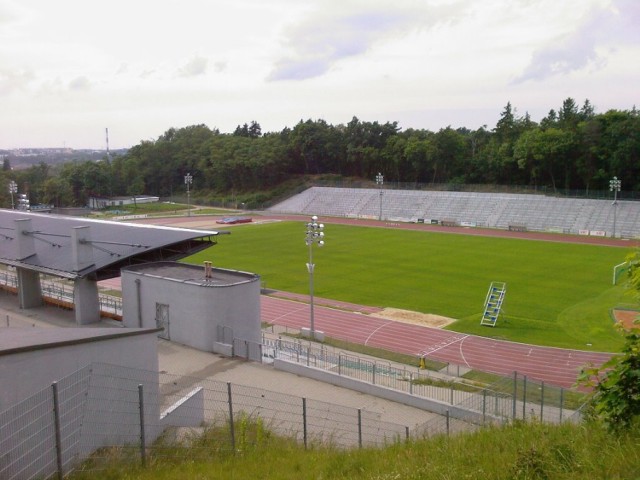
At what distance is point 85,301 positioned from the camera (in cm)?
2291

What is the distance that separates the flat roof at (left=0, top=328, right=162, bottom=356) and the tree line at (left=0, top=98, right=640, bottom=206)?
74.8 meters

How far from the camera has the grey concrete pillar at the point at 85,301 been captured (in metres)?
22.7

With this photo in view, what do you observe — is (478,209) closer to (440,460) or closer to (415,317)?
(415,317)

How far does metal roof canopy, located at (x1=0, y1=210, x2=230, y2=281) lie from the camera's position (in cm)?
2331

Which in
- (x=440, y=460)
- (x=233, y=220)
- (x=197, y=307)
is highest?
(x=440, y=460)

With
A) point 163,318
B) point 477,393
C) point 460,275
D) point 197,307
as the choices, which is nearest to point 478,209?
point 460,275

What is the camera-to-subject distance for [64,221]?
27609 millimetres

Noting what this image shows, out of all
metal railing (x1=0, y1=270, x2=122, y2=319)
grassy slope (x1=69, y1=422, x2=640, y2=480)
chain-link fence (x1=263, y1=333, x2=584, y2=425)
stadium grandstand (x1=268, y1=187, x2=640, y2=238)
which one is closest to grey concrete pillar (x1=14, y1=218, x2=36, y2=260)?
metal railing (x1=0, y1=270, x2=122, y2=319)

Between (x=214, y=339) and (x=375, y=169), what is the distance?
8649 centimetres

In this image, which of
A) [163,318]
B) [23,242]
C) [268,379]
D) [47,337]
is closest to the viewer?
[47,337]

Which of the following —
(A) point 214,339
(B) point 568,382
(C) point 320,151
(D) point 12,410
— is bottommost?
(B) point 568,382

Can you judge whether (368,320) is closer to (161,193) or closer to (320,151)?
(320,151)

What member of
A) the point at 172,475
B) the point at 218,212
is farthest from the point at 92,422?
the point at 218,212

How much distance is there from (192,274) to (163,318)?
246 cm
